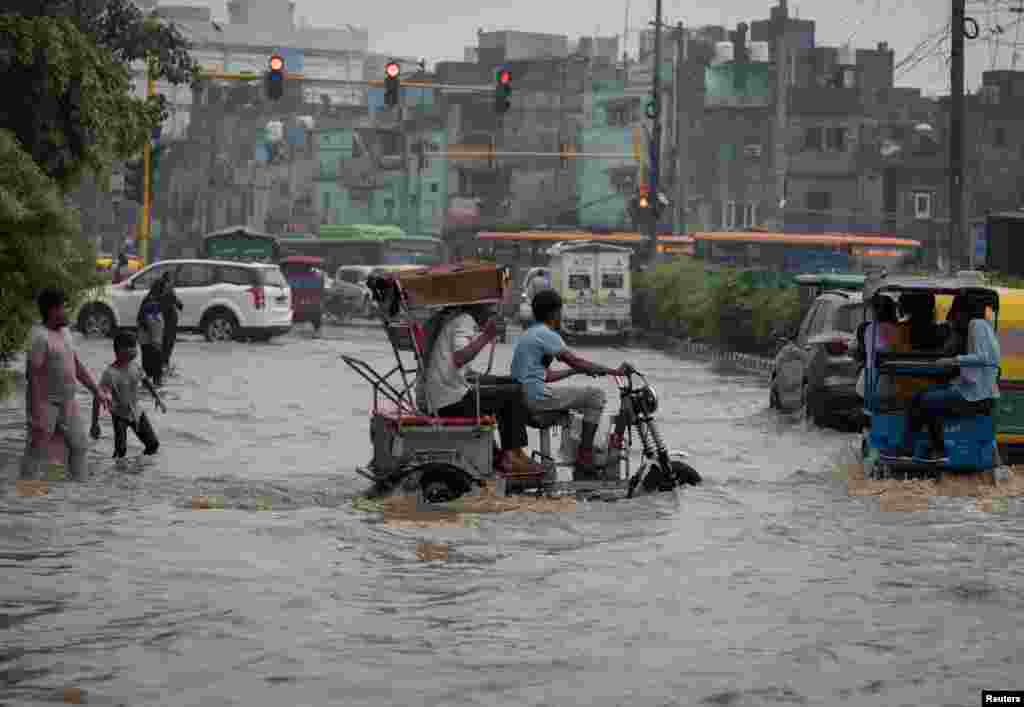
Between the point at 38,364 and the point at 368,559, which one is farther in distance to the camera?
Result: the point at 38,364

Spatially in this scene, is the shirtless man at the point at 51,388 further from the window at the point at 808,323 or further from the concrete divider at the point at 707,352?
the concrete divider at the point at 707,352

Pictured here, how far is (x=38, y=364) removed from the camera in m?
16.1

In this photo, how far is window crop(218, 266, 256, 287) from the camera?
45250 millimetres

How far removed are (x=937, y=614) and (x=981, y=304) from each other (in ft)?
20.1

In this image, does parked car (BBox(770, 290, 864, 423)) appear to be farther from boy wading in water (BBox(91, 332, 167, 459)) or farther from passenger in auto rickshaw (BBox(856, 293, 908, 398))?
boy wading in water (BBox(91, 332, 167, 459))

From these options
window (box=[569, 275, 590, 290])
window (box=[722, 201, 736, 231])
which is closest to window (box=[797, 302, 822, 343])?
window (box=[569, 275, 590, 290])

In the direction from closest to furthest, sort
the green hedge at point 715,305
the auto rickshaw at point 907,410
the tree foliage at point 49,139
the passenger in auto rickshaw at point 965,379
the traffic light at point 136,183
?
the passenger in auto rickshaw at point 965,379, the auto rickshaw at point 907,410, the tree foliage at point 49,139, the green hedge at point 715,305, the traffic light at point 136,183

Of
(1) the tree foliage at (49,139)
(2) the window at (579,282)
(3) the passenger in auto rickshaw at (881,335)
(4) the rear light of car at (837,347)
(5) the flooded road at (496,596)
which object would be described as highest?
(1) the tree foliage at (49,139)

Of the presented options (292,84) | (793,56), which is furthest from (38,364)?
(292,84)

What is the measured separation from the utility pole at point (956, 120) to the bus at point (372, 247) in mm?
43904

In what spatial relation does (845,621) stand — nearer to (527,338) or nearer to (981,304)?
(527,338)

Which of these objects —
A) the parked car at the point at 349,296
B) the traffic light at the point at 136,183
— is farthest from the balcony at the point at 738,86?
the traffic light at the point at 136,183

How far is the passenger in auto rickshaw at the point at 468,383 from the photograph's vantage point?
15.5 metres

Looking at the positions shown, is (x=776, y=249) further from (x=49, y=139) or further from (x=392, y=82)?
(x=49, y=139)
